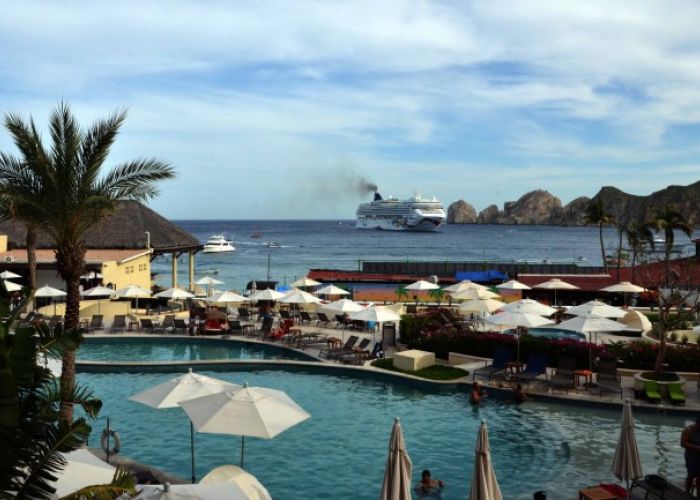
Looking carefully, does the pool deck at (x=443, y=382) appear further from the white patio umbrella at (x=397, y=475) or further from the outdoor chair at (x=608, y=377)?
the white patio umbrella at (x=397, y=475)

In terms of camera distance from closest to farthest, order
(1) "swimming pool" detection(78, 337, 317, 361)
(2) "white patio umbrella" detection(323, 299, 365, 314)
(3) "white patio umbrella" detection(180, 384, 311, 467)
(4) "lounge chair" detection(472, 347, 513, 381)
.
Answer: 1. (3) "white patio umbrella" detection(180, 384, 311, 467)
2. (4) "lounge chair" detection(472, 347, 513, 381)
3. (1) "swimming pool" detection(78, 337, 317, 361)
4. (2) "white patio umbrella" detection(323, 299, 365, 314)

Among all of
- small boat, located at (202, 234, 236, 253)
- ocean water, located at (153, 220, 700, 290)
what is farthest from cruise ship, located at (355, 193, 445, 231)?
small boat, located at (202, 234, 236, 253)

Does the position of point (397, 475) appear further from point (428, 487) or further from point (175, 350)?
point (175, 350)

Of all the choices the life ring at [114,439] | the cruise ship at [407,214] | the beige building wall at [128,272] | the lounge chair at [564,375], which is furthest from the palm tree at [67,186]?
the cruise ship at [407,214]

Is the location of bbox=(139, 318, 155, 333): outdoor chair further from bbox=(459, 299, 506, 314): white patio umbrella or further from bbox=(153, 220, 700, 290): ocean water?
bbox=(153, 220, 700, 290): ocean water

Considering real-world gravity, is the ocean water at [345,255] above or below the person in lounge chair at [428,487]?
above

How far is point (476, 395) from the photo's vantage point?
48.1 feet

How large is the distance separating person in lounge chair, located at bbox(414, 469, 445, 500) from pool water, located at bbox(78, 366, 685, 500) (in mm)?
197

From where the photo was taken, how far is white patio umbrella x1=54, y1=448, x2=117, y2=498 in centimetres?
630

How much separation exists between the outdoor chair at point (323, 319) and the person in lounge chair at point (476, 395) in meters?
10.4

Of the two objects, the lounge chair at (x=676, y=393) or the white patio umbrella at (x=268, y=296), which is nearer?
the lounge chair at (x=676, y=393)

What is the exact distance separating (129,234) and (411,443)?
88.4ft

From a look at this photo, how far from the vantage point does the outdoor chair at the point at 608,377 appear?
1485 centimetres

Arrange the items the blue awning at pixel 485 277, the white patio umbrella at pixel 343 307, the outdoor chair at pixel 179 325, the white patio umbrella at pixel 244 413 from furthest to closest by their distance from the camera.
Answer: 1. the blue awning at pixel 485 277
2. the outdoor chair at pixel 179 325
3. the white patio umbrella at pixel 343 307
4. the white patio umbrella at pixel 244 413
